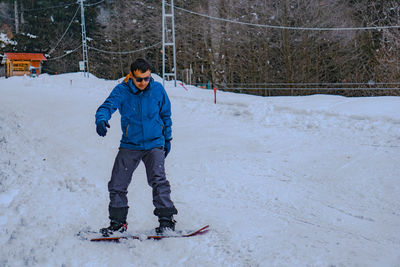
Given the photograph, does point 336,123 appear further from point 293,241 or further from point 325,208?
point 293,241

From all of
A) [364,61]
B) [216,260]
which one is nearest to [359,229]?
[216,260]

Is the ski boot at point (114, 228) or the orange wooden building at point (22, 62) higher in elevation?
the orange wooden building at point (22, 62)

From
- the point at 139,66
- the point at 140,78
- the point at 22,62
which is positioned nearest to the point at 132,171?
the point at 140,78

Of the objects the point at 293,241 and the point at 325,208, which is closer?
the point at 293,241

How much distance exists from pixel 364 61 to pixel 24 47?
40.3 m

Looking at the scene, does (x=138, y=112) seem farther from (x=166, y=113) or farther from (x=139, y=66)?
(x=139, y=66)

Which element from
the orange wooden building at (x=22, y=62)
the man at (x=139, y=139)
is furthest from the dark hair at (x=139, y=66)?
the orange wooden building at (x=22, y=62)

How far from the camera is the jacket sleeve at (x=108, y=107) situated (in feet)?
12.1

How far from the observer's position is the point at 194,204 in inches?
200

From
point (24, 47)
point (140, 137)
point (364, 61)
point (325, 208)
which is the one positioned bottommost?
point (325, 208)

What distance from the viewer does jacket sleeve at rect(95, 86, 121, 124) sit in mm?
3689

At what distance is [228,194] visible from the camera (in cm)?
552

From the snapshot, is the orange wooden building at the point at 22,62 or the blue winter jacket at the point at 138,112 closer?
the blue winter jacket at the point at 138,112

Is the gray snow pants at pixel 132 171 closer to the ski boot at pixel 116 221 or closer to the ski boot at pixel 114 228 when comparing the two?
the ski boot at pixel 116 221
